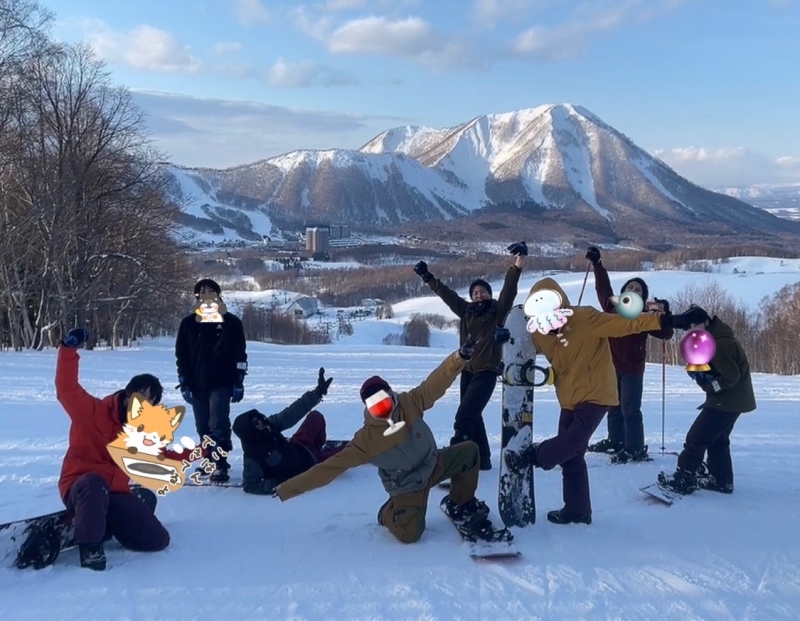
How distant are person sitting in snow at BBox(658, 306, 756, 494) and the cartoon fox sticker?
3884 mm

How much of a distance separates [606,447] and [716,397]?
175 centimetres

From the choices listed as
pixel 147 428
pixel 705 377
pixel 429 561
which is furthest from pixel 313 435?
pixel 705 377

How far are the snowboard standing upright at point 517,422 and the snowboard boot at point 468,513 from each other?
0.64 feet

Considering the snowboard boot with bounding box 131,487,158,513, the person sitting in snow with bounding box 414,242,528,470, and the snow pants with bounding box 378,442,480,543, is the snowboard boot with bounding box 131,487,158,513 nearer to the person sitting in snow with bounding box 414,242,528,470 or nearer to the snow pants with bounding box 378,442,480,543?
the snow pants with bounding box 378,442,480,543

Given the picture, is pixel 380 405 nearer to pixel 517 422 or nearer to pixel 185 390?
pixel 517 422

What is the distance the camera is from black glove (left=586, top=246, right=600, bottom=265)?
6.21 metres

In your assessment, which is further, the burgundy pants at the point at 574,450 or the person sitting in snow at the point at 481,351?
the person sitting in snow at the point at 481,351

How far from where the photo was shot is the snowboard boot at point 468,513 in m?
4.85

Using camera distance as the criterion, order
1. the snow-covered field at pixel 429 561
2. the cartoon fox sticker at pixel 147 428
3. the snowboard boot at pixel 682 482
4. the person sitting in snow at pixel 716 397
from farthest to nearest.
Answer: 1. the snowboard boot at pixel 682 482
2. the person sitting in snow at pixel 716 397
3. the cartoon fox sticker at pixel 147 428
4. the snow-covered field at pixel 429 561

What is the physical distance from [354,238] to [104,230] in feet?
465

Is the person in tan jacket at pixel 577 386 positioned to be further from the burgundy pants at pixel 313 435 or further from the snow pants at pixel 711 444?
the burgundy pants at pixel 313 435

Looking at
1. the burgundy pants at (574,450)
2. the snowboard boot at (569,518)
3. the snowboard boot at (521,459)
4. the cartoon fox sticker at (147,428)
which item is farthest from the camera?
the snowboard boot at (569,518)

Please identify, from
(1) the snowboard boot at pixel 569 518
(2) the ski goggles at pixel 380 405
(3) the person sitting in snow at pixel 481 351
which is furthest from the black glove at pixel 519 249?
(1) the snowboard boot at pixel 569 518

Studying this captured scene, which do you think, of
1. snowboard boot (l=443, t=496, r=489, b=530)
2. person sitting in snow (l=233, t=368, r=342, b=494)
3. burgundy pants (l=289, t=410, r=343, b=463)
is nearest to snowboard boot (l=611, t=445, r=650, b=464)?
snowboard boot (l=443, t=496, r=489, b=530)
